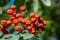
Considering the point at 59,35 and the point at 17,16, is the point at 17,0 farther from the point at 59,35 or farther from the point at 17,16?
the point at 59,35

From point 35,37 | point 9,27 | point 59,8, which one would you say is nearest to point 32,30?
point 35,37

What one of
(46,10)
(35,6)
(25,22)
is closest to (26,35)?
(25,22)

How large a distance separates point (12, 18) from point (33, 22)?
0.26m

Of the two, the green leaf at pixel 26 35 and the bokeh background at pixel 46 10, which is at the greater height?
the bokeh background at pixel 46 10

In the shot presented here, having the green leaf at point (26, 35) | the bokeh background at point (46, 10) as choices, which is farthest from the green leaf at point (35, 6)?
the green leaf at point (26, 35)

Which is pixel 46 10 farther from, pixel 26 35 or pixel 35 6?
pixel 26 35

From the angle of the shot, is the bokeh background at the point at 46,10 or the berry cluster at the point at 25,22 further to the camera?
the bokeh background at the point at 46,10

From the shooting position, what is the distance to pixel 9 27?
342 cm

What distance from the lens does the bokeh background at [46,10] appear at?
3.51 metres

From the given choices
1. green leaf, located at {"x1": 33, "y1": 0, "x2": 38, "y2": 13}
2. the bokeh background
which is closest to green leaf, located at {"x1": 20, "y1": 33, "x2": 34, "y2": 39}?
the bokeh background

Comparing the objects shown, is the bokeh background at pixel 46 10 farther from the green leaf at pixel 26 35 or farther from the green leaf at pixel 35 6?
the green leaf at pixel 26 35

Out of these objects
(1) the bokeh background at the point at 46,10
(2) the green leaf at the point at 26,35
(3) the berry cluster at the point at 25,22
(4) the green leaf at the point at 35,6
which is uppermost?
(1) the bokeh background at the point at 46,10

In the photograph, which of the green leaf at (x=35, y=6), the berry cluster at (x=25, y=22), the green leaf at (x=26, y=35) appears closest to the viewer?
the green leaf at (x=26, y=35)

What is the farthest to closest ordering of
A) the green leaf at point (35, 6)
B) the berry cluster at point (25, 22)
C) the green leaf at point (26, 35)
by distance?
the green leaf at point (35, 6)
the berry cluster at point (25, 22)
the green leaf at point (26, 35)
